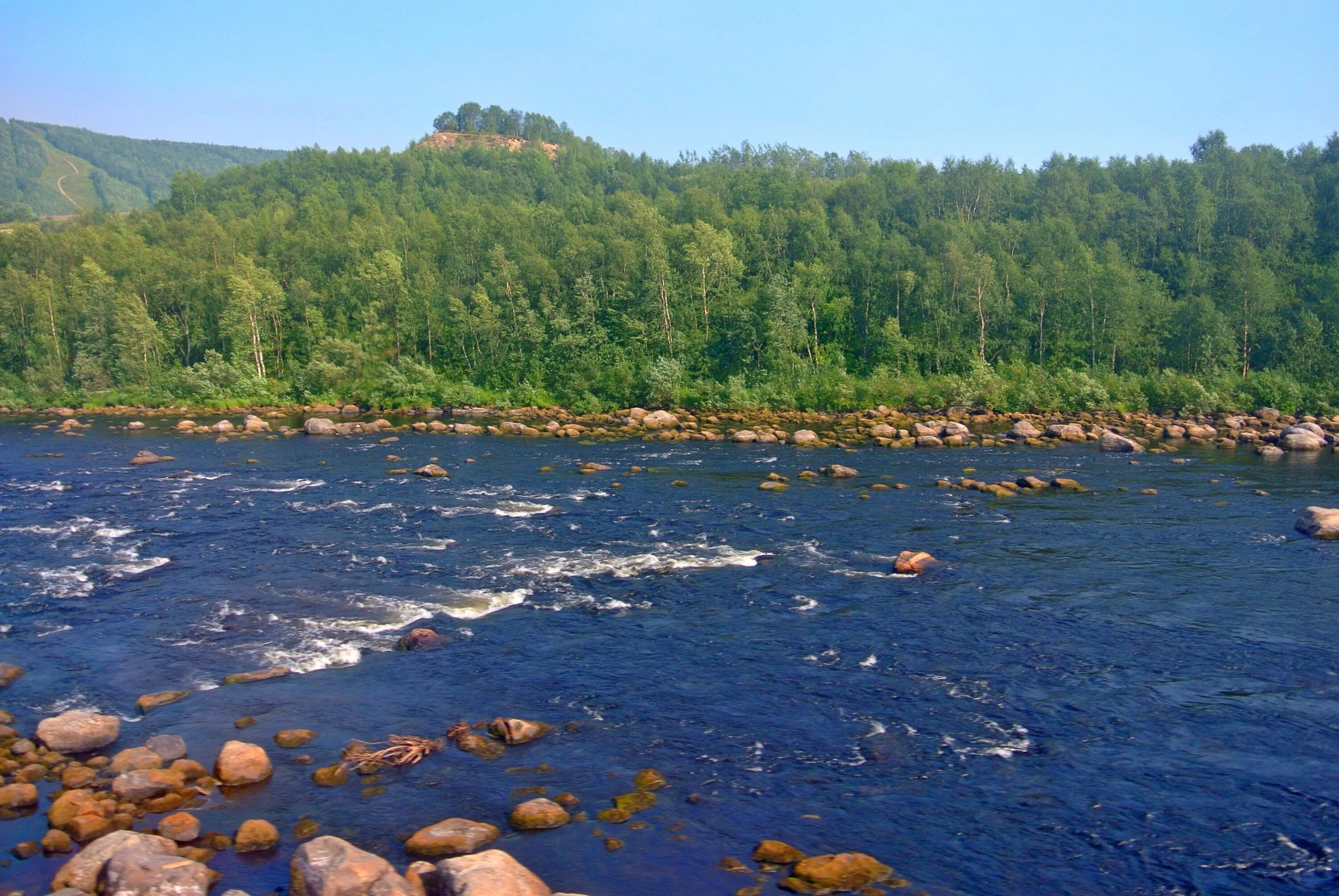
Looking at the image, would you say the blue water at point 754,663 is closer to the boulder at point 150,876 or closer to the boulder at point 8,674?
the boulder at point 8,674

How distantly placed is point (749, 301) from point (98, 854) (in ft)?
212

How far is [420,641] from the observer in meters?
18.4

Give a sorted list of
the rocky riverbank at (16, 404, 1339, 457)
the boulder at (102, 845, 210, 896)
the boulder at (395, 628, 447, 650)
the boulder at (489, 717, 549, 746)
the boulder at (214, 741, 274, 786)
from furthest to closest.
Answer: the rocky riverbank at (16, 404, 1339, 457) → the boulder at (395, 628, 447, 650) → the boulder at (489, 717, 549, 746) → the boulder at (214, 741, 274, 786) → the boulder at (102, 845, 210, 896)

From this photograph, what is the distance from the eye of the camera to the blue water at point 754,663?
11898 mm

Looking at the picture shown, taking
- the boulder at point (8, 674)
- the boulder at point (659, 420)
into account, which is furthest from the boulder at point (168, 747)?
the boulder at point (659, 420)

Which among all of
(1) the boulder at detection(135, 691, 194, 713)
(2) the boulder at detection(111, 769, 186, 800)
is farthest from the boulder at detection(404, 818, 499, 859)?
(1) the boulder at detection(135, 691, 194, 713)

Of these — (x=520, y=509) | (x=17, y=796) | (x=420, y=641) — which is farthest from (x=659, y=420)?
(x=17, y=796)

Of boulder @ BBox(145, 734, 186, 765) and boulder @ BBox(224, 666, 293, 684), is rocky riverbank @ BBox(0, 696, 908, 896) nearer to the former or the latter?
boulder @ BBox(145, 734, 186, 765)

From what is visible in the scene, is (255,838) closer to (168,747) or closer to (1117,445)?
(168,747)

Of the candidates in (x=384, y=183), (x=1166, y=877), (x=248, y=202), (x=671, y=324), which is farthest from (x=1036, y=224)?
(x=248, y=202)

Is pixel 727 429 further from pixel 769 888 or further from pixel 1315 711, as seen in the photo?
pixel 769 888

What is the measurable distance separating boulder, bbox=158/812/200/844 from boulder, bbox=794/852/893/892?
748cm

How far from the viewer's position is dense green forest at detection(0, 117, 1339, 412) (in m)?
65.0

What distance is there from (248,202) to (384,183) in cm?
1862
